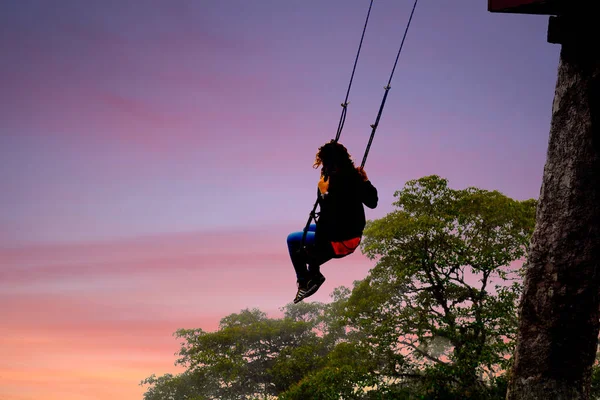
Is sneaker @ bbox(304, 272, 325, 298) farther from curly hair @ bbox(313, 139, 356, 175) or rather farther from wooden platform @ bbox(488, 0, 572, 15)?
wooden platform @ bbox(488, 0, 572, 15)

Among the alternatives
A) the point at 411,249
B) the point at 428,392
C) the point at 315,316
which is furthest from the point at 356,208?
the point at 315,316

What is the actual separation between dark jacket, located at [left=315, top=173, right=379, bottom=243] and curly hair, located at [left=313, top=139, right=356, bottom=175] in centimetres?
10

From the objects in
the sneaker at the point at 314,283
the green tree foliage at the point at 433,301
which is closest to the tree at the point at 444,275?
the green tree foliage at the point at 433,301

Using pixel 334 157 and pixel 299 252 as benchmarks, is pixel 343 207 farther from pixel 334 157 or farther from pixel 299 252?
pixel 299 252

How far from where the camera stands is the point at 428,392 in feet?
43.9

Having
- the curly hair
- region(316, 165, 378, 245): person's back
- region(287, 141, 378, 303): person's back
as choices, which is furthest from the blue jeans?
the curly hair

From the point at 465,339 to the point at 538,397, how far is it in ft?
30.7

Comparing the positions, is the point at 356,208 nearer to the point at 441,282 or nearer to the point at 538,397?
the point at 538,397

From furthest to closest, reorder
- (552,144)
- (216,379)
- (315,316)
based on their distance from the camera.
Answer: (315,316)
(216,379)
(552,144)

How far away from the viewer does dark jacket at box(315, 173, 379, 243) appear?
175 inches

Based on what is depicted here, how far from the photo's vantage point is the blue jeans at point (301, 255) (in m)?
4.93

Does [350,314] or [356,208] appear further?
[350,314]

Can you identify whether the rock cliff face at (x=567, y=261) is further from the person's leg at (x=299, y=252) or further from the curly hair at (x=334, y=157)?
the person's leg at (x=299, y=252)

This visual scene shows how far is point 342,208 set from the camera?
4.46 meters
